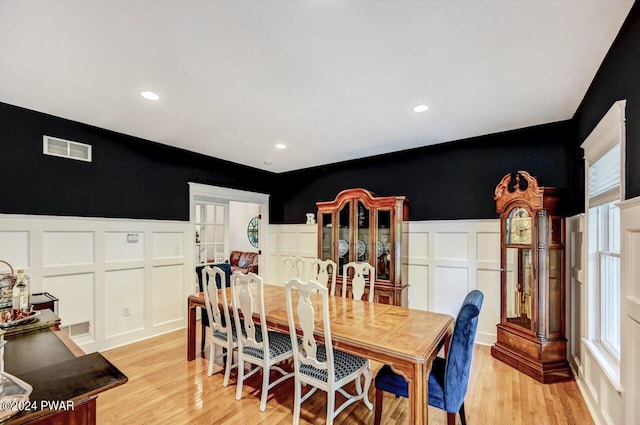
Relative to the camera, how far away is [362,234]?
168 inches

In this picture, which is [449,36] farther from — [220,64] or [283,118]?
[283,118]

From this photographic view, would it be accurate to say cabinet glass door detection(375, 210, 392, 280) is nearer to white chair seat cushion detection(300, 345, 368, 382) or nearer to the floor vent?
white chair seat cushion detection(300, 345, 368, 382)

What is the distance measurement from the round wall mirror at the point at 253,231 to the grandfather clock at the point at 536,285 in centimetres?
576

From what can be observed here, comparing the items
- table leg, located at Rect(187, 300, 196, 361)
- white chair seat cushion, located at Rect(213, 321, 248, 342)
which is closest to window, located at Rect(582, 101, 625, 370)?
white chair seat cushion, located at Rect(213, 321, 248, 342)

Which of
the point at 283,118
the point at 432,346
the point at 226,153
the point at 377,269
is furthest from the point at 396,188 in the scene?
the point at 432,346

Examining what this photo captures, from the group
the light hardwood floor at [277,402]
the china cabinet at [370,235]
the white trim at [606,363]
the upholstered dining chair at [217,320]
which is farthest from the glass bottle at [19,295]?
the white trim at [606,363]

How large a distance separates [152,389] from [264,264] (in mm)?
3080

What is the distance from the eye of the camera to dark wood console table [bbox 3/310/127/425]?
1108mm

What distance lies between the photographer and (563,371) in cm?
280

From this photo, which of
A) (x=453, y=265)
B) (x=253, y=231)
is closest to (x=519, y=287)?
(x=453, y=265)

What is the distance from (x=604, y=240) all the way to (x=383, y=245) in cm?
220

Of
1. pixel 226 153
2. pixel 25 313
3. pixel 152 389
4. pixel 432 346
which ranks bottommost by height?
pixel 152 389

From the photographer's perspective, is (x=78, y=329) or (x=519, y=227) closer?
(x=519, y=227)

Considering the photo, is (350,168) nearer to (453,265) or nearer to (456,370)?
(453,265)
